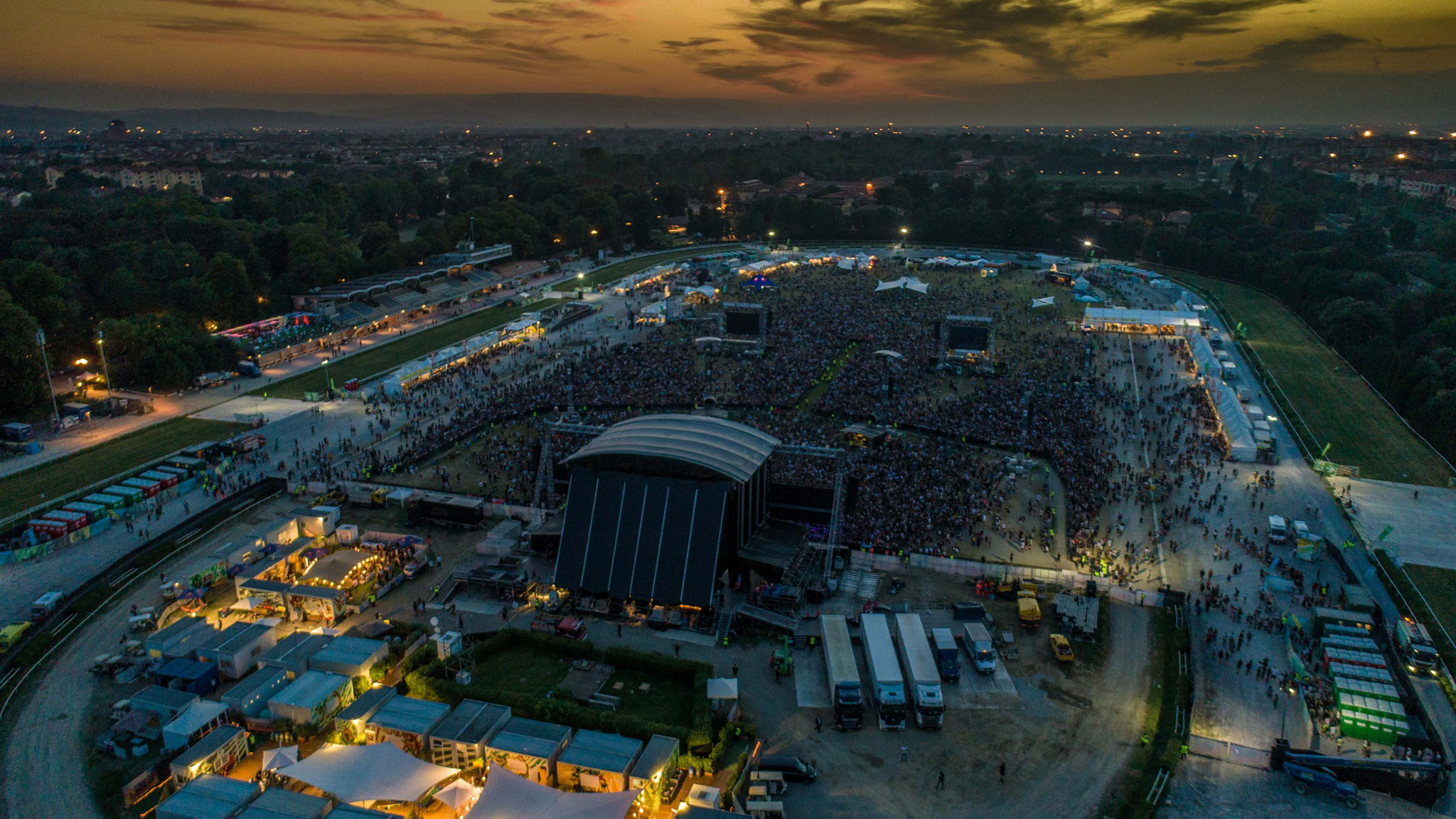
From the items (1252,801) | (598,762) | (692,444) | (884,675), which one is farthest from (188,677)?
(1252,801)

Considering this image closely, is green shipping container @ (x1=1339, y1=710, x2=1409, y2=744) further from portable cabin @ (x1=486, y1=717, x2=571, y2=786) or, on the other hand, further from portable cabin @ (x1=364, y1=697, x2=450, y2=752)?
portable cabin @ (x1=364, y1=697, x2=450, y2=752)

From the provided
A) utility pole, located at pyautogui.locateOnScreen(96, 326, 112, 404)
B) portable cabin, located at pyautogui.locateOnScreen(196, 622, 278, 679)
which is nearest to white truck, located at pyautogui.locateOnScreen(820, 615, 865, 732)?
portable cabin, located at pyautogui.locateOnScreen(196, 622, 278, 679)

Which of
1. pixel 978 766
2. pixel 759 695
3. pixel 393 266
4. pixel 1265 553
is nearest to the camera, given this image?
pixel 978 766

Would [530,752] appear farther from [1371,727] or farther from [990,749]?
[1371,727]

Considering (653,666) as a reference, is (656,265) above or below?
above

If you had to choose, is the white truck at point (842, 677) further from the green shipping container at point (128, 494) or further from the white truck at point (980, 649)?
the green shipping container at point (128, 494)

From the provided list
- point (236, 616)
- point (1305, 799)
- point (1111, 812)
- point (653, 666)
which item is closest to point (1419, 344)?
point (1305, 799)

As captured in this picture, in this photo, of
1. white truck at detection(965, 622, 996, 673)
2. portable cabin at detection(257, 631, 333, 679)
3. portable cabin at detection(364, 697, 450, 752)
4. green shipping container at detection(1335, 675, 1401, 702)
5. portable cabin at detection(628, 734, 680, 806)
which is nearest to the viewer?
portable cabin at detection(628, 734, 680, 806)

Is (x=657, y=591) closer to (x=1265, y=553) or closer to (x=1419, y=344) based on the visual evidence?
(x=1265, y=553)
